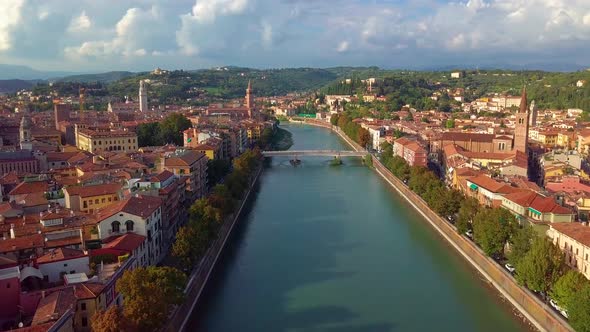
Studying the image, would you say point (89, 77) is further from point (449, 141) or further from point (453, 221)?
point (453, 221)

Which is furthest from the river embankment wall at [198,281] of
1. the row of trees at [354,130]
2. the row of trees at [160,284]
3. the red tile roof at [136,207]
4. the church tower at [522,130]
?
the row of trees at [354,130]

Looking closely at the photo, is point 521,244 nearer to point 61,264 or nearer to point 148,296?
point 148,296

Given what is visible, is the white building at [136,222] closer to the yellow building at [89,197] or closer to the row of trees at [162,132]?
the yellow building at [89,197]

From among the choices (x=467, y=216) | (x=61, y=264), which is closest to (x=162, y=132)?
(x=467, y=216)

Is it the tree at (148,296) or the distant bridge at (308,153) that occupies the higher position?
the tree at (148,296)

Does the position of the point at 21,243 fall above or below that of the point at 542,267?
above

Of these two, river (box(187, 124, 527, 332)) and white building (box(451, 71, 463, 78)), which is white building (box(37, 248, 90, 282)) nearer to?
river (box(187, 124, 527, 332))

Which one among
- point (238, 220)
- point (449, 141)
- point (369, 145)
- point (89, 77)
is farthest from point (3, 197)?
point (89, 77)
